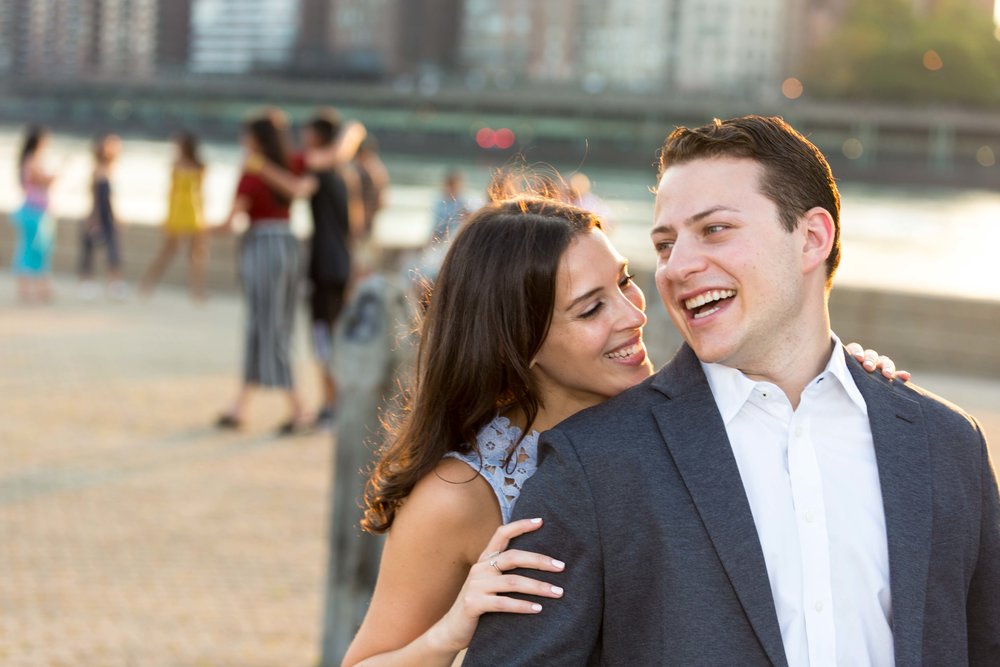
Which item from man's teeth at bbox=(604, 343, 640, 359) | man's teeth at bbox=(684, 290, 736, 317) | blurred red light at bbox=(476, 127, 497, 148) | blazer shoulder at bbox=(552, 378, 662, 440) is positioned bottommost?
blurred red light at bbox=(476, 127, 497, 148)

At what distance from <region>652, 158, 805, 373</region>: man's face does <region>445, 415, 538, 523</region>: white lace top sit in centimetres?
34

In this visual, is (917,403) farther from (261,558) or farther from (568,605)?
(261,558)

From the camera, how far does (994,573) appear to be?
2100 millimetres

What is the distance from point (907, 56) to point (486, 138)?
1133 inches

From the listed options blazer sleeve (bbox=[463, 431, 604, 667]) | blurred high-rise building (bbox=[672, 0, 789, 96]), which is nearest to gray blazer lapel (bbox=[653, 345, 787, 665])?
blazer sleeve (bbox=[463, 431, 604, 667])

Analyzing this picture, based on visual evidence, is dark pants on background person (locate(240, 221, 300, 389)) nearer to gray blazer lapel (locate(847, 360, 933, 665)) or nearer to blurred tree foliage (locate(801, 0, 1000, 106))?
gray blazer lapel (locate(847, 360, 933, 665))

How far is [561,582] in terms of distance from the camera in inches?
75.6

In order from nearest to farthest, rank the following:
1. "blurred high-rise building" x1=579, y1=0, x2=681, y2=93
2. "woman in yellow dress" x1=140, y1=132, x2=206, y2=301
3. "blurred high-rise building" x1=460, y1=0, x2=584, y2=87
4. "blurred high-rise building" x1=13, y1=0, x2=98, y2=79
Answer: "woman in yellow dress" x1=140, y1=132, x2=206, y2=301
"blurred high-rise building" x1=579, y1=0, x2=681, y2=93
"blurred high-rise building" x1=460, y1=0, x2=584, y2=87
"blurred high-rise building" x1=13, y1=0, x2=98, y2=79

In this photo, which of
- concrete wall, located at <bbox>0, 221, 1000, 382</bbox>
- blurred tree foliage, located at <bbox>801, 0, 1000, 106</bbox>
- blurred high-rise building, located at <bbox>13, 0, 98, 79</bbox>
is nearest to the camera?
concrete wall, located at <bbox>0, 221, 1000, 382</bbox>

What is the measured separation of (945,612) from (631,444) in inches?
20.3

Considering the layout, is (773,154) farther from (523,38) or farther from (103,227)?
(523,38)

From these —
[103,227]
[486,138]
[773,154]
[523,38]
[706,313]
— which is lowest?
[486,138]

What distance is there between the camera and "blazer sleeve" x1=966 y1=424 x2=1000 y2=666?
6.89ft

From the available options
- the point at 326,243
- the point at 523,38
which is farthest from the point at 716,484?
the point at 523,38
